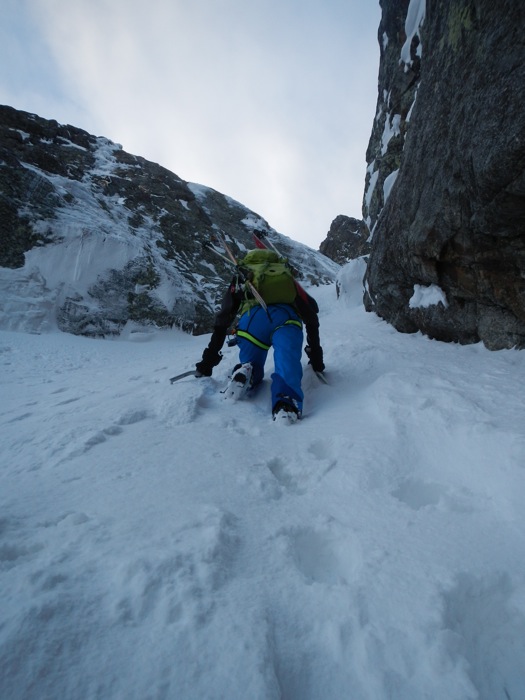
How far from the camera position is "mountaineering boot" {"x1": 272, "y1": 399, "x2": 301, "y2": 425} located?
296 centimetres

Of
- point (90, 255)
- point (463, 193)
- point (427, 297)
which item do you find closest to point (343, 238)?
point (90, 255)

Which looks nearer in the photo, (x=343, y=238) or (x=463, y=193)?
(x=463, y=193)

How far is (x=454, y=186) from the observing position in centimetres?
365

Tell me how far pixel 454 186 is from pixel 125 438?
4029mm

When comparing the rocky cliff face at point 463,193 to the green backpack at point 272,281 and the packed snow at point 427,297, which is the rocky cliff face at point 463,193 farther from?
the green backpack at point 272,281

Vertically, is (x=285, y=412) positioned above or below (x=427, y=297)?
below

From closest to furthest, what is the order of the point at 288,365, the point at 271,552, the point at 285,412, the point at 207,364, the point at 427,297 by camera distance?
the point at 271,552 < the point at 285,412 < the point at 288,365 < the point at 207,364 < the point at 427,297

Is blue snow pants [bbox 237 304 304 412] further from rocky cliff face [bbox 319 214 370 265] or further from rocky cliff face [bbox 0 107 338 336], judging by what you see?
rocky cliff face [bbox 319 214 370 265]

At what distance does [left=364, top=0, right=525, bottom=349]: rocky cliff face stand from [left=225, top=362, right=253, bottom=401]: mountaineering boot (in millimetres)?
2752

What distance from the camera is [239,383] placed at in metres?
3.54

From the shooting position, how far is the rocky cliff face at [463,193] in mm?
2781

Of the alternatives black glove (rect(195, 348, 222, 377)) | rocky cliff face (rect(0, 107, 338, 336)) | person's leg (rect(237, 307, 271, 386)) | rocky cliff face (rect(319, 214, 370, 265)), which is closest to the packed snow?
person's leg (rect(237, 307, 271, 386))

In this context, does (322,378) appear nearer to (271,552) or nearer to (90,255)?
(271,552)

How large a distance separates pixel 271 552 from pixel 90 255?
1049 centimetres
